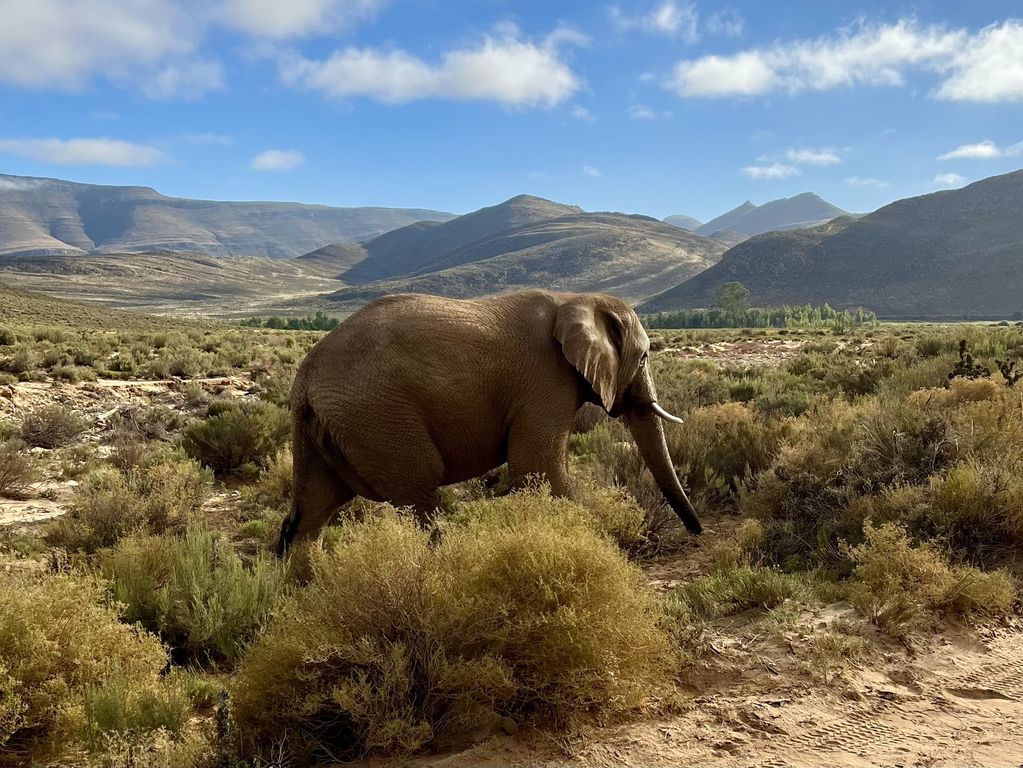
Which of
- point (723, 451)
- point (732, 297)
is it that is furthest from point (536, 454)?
point (732, 297)

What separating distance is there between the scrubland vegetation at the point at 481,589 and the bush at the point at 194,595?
0.06 feet

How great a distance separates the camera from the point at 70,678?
3.40 m

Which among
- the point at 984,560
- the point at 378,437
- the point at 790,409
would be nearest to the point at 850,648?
the point at 984,560

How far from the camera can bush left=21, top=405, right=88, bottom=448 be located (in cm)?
1075

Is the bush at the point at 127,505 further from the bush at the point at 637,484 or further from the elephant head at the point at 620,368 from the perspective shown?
the bush at the point at 637,484

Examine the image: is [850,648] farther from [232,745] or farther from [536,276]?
[536,276]

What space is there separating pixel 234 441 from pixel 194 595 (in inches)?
Answer: 222

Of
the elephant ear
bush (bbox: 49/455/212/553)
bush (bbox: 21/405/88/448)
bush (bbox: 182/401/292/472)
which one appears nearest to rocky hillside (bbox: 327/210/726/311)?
bush (bbox: 21/405/88/448)

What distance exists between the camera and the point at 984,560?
4.89m

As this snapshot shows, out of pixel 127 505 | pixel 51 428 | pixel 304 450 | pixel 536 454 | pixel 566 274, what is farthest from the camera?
pixel 566 274

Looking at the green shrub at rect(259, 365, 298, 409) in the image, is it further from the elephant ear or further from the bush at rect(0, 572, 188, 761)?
the bush at rect(0, 572, 188, 761)

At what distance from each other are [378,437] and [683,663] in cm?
245

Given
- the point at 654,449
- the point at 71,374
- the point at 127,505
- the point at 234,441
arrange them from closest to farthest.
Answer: the point at 654,449
the point at 127,505
the point at 234,441
the point at 71,374

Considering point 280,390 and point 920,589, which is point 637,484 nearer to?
point 920,589
